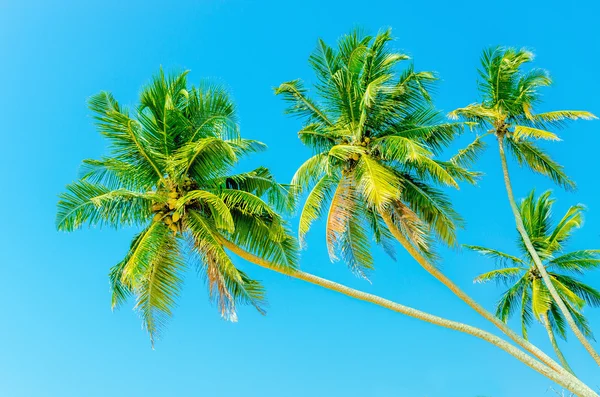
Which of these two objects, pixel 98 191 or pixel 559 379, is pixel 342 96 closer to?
pixel 98 191

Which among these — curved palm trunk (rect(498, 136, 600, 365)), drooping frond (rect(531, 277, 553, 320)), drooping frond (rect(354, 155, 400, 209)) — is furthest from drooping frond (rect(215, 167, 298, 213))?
drooping frond (rect(531, 277, 553, 320))

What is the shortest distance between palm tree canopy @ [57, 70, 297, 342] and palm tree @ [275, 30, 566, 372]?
1.21 m

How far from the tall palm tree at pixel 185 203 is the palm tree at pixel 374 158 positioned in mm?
993

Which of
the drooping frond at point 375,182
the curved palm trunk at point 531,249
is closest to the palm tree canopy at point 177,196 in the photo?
the drooping frond at point 375,182

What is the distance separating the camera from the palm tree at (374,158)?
13.2 meters

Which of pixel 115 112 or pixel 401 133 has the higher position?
pixel 401 133

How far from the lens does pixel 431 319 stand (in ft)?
41.8

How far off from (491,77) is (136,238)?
1135cm

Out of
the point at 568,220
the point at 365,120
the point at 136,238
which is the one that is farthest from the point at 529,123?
the point at 136,238

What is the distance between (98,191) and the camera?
12.5m

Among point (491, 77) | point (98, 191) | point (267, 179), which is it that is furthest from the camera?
point (491, 77)

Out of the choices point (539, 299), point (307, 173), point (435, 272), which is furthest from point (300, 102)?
point (539, 299)

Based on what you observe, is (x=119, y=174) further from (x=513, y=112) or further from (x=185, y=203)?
(x=513, y=112)

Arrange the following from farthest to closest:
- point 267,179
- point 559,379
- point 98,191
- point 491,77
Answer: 1. point 491,77
2. point 267,179
3. point 98,191
4. point 559,379
